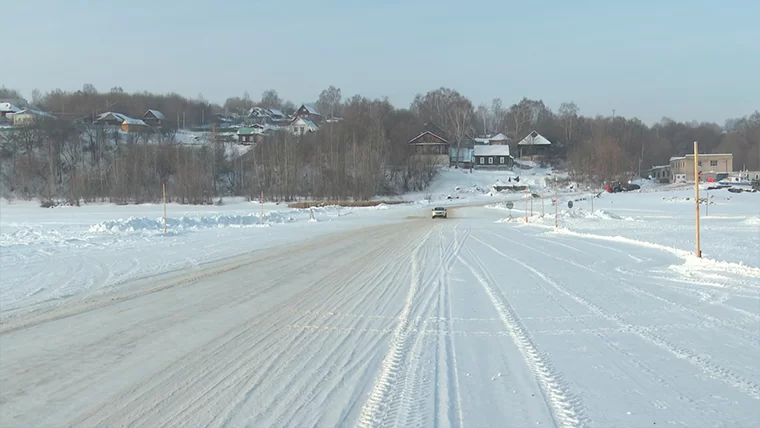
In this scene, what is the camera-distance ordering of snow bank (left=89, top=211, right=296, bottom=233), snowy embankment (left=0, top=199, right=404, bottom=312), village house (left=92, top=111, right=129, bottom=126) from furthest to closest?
village house (left=92, top=111, right=129, bottom=126), snow bank (left=89, top=211, right=296, bottom=233), snowy embankment (left=0, top=199, right=404, bottom=312)

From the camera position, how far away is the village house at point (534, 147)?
450ft

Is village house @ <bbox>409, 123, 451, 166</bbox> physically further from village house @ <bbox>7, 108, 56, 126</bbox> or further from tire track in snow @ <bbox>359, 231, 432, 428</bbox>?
tire track in snow @ <bbox>359, 231, 432, 428</bbox>

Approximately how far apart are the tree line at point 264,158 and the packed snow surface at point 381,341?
7248 cm

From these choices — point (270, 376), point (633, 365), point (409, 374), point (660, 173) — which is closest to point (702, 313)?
point (633, 365)

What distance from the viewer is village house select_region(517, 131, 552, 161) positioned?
137 metres

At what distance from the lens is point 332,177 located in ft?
298

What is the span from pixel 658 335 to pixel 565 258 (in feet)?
33.2

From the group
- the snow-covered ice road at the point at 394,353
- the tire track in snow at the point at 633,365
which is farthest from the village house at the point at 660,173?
the tire track in snow at the point at 633,365

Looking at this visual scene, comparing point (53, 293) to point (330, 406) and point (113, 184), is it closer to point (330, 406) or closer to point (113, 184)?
point (330, 406)

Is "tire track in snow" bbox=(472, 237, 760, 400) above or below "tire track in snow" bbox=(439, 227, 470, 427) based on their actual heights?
below

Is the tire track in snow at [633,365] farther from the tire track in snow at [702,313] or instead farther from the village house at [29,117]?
the village house at [29,117]

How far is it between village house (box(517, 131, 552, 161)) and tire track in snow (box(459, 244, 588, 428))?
13230cm

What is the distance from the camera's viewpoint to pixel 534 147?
139000 mm

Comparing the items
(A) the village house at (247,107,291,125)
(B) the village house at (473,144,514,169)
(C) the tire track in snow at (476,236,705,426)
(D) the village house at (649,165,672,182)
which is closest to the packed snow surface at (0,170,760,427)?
(C) the tire track in snow at (476,236,705,426)
